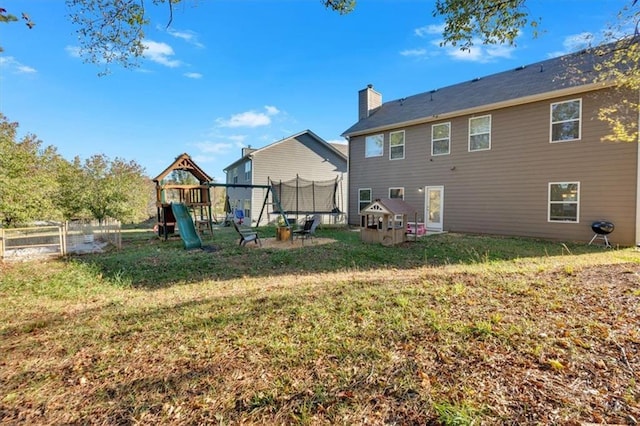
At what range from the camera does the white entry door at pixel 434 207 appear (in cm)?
1195

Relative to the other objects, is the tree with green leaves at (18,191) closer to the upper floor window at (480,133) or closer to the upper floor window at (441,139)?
the upper floor window at (441,139)

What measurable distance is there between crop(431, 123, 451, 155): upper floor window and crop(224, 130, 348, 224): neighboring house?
21.3ft

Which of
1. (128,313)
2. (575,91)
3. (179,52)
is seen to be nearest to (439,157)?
(575,91)

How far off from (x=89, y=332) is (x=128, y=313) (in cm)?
52

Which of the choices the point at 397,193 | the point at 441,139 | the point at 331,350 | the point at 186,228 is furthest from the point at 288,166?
the point at 331,350

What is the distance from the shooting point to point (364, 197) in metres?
14.5

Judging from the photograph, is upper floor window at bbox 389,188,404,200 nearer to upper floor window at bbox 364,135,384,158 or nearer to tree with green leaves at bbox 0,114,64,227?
upper floor window at bbox 364,135,384,158

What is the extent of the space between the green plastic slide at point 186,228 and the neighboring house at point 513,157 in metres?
8.07

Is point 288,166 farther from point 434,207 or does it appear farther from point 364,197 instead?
point 434,207

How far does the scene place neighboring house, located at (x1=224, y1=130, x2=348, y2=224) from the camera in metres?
18.8

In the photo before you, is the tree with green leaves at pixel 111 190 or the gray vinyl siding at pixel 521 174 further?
the tree with green leaves at pixel 111 190

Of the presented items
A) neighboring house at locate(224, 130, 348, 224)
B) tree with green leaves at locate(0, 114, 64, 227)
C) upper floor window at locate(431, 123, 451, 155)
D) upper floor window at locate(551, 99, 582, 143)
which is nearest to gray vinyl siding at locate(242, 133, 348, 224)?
neighboring house at locate(224, 130, 348, 224)

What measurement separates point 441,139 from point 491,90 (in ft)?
7.67

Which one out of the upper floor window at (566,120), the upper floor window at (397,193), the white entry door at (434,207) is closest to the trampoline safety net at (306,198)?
the upper floor window at (397,193)
